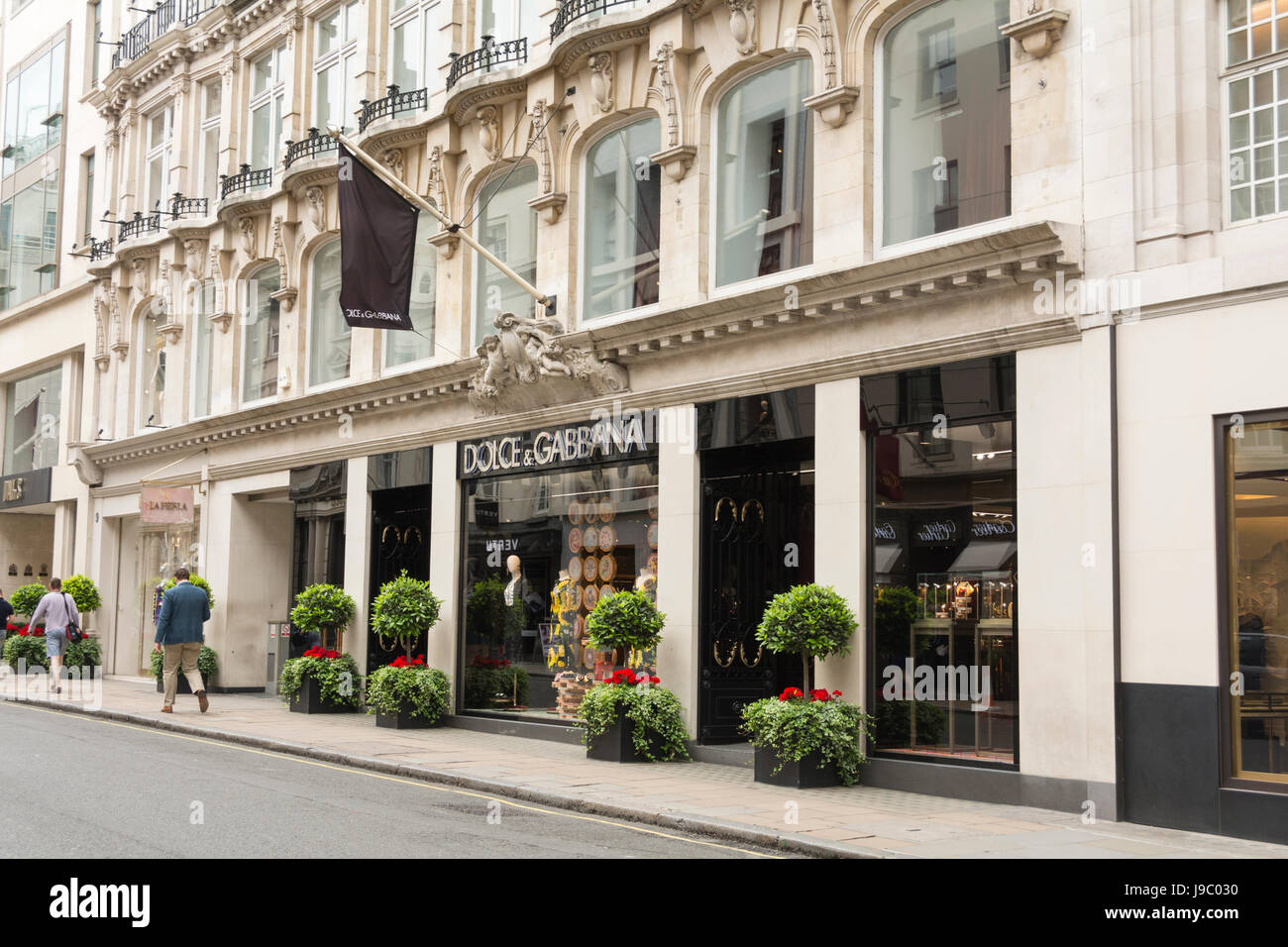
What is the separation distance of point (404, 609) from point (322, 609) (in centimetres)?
288

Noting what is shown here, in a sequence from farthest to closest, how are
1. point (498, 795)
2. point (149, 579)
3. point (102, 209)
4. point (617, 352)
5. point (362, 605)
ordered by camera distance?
point (102, 209)
point (149, 579)
point (362, 605)
point (617, 352)
point (498, 795)

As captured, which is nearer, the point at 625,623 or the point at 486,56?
the point at 625,623

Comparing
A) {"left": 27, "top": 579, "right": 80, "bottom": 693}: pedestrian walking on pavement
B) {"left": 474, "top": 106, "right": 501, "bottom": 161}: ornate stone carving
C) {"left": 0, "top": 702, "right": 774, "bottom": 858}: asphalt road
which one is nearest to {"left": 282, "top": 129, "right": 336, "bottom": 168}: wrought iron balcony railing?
{"left": 474, "top": 106, "right": 501, "bottom": 161}: ornate stone carving

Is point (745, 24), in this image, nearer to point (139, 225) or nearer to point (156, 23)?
point (139, 225)

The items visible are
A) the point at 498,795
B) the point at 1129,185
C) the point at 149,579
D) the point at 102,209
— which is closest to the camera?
the point at 1129,185

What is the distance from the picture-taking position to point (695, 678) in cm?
1684

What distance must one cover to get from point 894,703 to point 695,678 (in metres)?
3.15

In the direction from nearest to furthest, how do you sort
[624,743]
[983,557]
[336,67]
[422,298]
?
[983,557]
[624,743]
[422,298]
[336,67]

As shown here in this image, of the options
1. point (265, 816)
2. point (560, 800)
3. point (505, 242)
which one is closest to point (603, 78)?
point (505, 242)

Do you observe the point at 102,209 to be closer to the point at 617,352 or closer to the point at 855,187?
the point at 617,352

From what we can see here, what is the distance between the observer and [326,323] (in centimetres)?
2558

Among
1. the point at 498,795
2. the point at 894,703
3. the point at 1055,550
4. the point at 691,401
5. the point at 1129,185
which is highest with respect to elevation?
the point at 1129,185

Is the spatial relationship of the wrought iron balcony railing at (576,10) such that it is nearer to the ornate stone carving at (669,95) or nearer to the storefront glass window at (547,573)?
the ornate stone carving at (669,95)

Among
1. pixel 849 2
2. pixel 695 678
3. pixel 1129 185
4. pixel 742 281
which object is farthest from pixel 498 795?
Result: pixel 849 2
